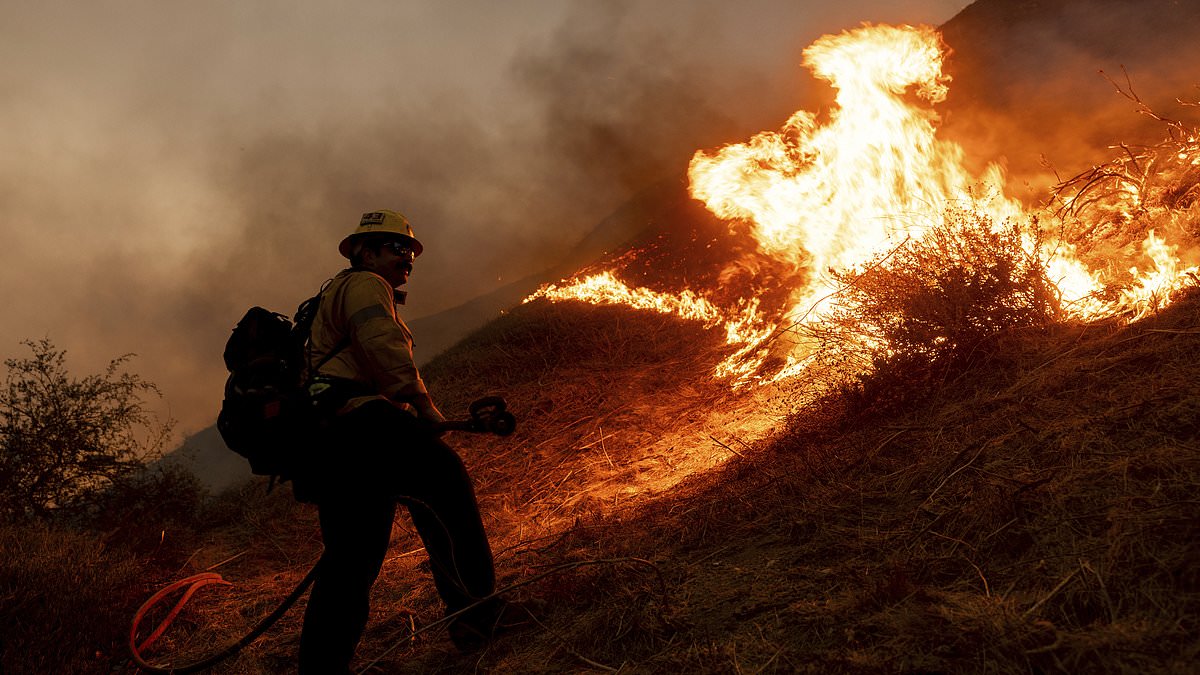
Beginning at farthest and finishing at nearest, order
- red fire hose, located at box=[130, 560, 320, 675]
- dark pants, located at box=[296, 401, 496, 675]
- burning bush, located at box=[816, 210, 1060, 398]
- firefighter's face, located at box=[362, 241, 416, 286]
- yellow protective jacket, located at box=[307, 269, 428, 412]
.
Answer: burning bush, located at box=[816, 210, 1060, 398] → firefighter's face, located at box=[362, 241, 416, 286] → red fire hose, located at box=[130, 560, 320, 675] → yellow protective jacket, located at box=[307, 269, 428, 412] → dark pants, located at box=[296, 401, 496, 675]

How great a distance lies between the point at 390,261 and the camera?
3893 millimetres

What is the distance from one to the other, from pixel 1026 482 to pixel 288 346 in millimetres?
3728

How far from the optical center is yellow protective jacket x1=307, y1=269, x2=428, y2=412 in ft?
11.1

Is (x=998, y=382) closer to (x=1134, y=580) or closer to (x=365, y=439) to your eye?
(x=1134, y=580)

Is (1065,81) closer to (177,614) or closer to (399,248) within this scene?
(399,248)

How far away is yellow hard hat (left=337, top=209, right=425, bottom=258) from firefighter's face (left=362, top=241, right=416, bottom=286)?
0.07m

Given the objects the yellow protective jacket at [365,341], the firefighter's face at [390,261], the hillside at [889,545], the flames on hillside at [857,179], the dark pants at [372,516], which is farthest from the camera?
the flames on hillside at [857,179]

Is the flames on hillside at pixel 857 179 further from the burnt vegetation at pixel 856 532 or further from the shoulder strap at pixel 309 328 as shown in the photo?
the shoulder strap at pixel 309 328

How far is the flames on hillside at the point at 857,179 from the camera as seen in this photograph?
6.52m

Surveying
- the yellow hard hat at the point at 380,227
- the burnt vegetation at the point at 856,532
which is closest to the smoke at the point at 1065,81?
the burnt vegetation at the point at 856,532

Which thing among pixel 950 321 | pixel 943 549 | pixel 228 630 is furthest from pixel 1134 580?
pixel 228 630

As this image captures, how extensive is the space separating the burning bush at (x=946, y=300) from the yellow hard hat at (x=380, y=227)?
3549 mm

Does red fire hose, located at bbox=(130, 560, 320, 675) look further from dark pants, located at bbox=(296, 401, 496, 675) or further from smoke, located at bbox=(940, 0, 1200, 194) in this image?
smoke, located at bbox=(940, 0, 1200, 194)

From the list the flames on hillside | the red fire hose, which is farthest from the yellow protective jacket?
the flames on hillside
